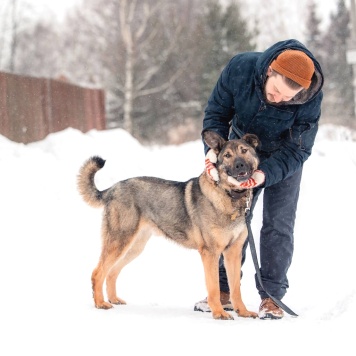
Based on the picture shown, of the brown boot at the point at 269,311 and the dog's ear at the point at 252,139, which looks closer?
the dog's ear at the point at 252,139

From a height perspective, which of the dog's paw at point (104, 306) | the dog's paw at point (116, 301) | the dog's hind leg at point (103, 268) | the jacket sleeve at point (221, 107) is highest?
the jacket sleeve at point (221, 107)

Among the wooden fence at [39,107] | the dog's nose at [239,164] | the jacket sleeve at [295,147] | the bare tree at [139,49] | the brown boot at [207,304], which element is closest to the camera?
the dog's nose at [239,164]

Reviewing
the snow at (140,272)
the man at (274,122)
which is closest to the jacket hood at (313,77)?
the man at (274,122)

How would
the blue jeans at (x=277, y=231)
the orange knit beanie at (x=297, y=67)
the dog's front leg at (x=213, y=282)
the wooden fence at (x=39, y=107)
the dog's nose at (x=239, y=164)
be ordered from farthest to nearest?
the wooden fence at (x=39, y=107)
the blue jeans at (x=277, y=231)
the dog's front leg at (x=213, y=282)
the dog's nose at (x=239, y=164)
the orange knit beanie at (x=297, y=67)

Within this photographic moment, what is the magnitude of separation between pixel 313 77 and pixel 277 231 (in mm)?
1237

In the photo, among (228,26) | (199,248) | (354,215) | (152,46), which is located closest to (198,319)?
(199,248)

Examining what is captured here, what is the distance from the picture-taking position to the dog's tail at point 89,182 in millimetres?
5137

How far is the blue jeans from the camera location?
15.4 feet

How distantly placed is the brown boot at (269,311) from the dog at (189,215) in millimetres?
105

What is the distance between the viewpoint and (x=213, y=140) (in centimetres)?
434

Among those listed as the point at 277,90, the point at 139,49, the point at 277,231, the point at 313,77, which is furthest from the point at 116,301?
the point at 139,49

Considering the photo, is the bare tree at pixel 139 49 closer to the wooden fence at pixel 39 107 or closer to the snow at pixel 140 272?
the wooden fence at pixel 39 107

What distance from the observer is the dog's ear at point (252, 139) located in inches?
172

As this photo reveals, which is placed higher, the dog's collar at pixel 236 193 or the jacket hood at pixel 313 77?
the jacket hood at pixel 313 77
